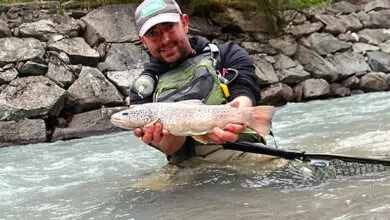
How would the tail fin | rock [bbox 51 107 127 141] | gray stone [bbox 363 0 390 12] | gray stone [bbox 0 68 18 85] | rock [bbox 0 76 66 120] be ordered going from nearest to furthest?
the tail fin < rock [bbox 0 76 66 120] < rock [bbox 51 107 127 141] < gray stone [bbox 0 68 18 85] < gray stone [bbox 363 0 390 12]

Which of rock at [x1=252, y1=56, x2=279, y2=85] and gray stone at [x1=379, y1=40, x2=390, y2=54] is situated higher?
gray stone at [x1=379, y1=40, x2=390, y2=54]

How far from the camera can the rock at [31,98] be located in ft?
27.0

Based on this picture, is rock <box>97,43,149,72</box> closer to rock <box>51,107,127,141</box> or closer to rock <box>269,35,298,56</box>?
rock <box>51,107,127,141</box>

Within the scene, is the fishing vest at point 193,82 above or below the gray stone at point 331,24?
below

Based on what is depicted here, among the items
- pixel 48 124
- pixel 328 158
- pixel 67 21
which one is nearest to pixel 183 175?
pixel 328 158

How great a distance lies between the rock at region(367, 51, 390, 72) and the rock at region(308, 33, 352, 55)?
730 mm

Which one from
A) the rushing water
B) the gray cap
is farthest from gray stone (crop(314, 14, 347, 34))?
the gray cap

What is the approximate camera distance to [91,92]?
9.10 m

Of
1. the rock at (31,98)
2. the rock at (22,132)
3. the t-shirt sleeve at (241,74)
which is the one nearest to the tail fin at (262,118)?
the t-shirt sleeve at (241,74)

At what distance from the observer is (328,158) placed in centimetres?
361

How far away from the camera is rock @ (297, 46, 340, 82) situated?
485 inches

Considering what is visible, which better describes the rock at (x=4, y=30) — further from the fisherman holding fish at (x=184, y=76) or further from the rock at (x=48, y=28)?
the fisherman holding fish at (x=184, y=76)

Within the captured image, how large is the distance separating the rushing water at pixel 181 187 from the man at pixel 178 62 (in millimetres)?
396

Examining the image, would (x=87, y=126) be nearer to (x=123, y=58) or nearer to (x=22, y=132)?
(x=22, y=132)
